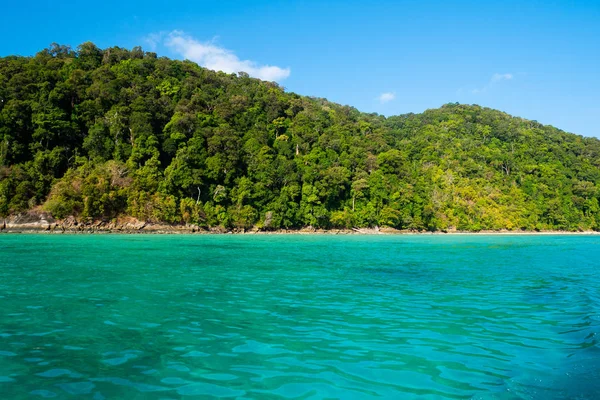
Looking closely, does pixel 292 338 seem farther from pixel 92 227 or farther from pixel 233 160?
pixel 233 160

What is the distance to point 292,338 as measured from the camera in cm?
715

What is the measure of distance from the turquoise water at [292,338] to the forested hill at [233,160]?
46.6 m

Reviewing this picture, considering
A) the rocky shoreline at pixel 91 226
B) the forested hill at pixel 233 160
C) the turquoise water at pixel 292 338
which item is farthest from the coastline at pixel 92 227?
the turquoise water at pixel 292 338

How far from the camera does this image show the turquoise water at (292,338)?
16.4 feet

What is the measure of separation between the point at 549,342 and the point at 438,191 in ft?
259

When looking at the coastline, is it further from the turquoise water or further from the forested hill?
the turquoise water

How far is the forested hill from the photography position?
56.2 metres

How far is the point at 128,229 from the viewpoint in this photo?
52.9m

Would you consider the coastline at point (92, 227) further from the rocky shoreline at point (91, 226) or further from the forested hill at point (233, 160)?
the forested hill at point (233, 160)

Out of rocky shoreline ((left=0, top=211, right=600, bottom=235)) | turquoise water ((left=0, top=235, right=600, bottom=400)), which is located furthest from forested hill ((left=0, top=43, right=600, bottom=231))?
turquoise water ((left=0, top=235, right=600, bottom=400))

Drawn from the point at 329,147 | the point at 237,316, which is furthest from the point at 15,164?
the point at 237,316

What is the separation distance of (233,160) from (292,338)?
6044 cm

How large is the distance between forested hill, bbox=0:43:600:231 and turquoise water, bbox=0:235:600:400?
4663 cm

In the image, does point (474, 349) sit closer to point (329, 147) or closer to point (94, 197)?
point (94, 197)
